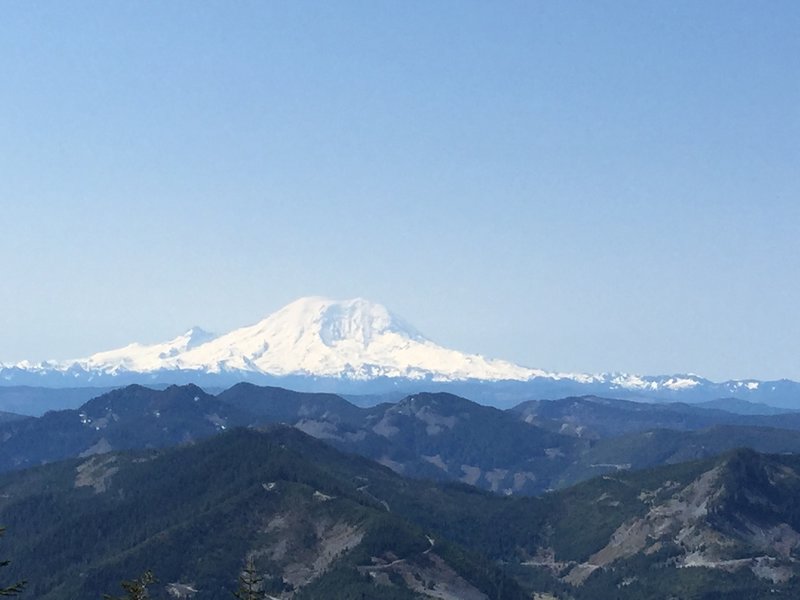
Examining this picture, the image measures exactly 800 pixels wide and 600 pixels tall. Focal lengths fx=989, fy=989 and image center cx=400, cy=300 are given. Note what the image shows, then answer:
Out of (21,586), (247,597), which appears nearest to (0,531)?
(21,586)

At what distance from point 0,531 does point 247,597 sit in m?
25.8

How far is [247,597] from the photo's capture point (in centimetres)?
10056

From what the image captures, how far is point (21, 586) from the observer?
87875mm

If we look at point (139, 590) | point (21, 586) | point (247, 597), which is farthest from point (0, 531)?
point (247, 597)

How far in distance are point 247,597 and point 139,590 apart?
49.6 ft

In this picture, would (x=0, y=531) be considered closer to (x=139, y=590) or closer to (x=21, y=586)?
(x=21, y=586)

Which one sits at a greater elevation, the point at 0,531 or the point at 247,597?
the point at 0,531

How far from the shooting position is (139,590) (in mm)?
88312

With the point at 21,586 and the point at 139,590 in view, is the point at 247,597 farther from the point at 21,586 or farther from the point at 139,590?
the point at 21,586

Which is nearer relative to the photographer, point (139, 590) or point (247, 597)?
point (139, 590)

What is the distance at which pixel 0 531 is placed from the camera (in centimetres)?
8694

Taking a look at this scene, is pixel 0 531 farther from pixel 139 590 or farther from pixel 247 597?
pixel 247 597

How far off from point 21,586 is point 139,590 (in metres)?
10.4

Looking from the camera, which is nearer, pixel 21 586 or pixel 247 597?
pixel 21 586
